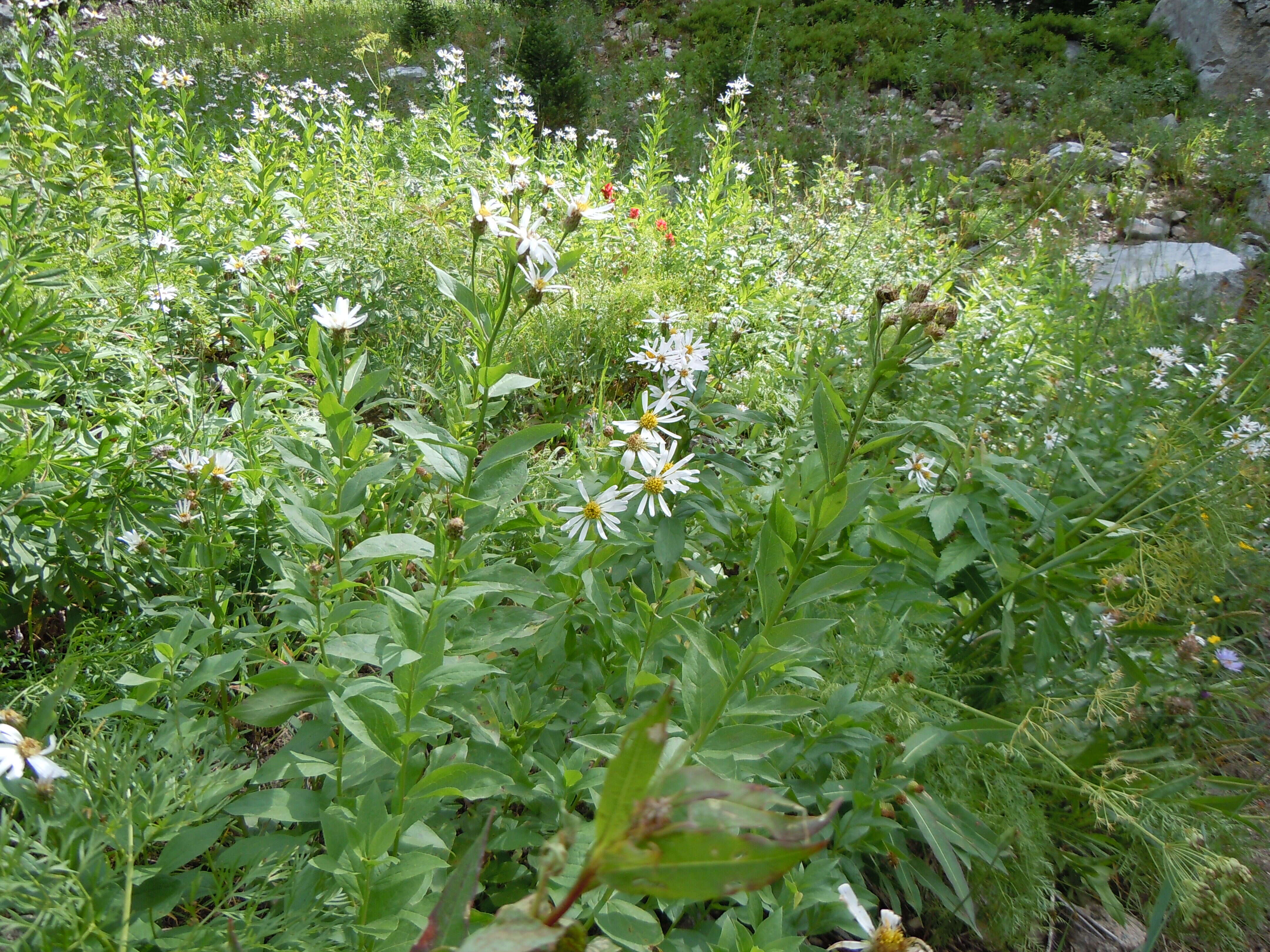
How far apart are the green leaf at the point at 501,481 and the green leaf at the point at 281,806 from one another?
17.1 inches

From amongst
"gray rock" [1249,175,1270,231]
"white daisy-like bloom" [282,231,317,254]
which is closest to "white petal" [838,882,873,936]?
"white daisy-like bloom" [282,231,317,254]

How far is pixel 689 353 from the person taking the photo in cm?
154

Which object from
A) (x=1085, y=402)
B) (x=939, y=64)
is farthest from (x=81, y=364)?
(x=939, y=64)

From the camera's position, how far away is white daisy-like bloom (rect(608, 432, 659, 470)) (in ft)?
4.01

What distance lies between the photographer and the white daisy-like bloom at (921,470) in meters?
1.51

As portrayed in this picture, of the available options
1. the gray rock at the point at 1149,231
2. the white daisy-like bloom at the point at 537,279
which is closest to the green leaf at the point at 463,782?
the white daisy-like bloom at the point at 537,279

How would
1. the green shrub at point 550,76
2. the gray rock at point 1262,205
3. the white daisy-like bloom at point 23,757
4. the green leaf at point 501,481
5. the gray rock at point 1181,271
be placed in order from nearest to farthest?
the white daisy-like bloom at point 23,757
the green leaf at point 501,481
the gray rock at point 1181,271
the gray rock at point 1262,205
the green shrub at point 550,76

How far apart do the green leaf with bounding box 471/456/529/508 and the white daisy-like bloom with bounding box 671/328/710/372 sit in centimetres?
51

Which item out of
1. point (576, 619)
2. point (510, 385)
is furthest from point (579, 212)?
point (576, 619)

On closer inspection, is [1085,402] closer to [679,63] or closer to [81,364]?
[81,364]

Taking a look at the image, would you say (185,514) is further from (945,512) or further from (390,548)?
(945,512)

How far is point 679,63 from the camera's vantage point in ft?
30.1

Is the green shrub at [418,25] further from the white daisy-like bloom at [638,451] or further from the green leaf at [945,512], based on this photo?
the green leaf at [945,512]

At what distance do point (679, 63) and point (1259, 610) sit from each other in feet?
30.5
